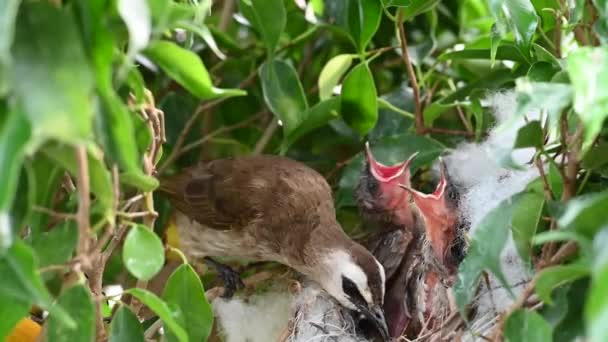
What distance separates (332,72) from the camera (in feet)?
4.19

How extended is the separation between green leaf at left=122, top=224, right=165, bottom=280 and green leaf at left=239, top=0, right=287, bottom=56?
432 millimetres

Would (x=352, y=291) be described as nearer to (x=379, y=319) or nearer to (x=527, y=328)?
(x=379, y=319)

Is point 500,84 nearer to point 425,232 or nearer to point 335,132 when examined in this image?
point 425,232

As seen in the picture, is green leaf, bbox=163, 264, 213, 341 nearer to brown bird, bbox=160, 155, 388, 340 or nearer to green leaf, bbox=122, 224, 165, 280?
green leaf, bbox=122, 224, 165, 280

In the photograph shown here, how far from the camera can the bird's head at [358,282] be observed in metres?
1.24

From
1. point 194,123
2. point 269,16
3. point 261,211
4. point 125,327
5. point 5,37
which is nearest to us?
point 5,37

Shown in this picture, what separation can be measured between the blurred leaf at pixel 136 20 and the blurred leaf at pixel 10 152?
82 millimetres

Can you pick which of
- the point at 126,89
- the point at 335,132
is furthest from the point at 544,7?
the point at 335,132

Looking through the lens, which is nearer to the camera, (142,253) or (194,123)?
(142,253)

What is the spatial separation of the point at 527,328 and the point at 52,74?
1.40 feet

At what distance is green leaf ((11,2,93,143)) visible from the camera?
0.54 m

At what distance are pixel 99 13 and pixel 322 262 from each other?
0.79 meters

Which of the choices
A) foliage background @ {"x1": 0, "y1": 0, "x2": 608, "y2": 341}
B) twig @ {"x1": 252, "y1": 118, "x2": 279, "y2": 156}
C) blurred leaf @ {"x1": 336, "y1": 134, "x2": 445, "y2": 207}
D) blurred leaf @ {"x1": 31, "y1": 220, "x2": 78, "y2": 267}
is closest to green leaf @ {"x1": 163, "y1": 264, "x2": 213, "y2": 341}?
foliage background @ {"x1": 0, "y1": 0, "x2": 608, "y2": 341}

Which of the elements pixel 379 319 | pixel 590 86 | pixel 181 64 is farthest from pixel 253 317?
pixel 590 86
